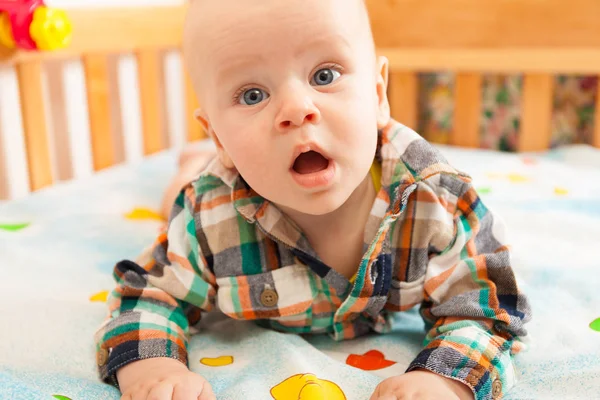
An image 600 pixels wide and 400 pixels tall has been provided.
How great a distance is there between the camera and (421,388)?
0.60m

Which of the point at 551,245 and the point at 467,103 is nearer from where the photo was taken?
the point at 551,245

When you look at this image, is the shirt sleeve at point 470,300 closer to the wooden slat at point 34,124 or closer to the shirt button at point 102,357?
the shirt button at point 102,357

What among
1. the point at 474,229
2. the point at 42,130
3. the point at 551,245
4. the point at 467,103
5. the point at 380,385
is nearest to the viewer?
the point at 380,385

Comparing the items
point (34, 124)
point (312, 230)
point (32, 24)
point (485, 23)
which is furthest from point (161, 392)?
point (485, 23)

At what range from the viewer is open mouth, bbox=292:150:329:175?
0.65 metres

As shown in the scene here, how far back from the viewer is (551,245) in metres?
1.00

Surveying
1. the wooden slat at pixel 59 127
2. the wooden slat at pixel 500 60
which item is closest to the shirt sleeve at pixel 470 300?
the wooden slat at pixel 500 60

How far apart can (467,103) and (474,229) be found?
113 cm

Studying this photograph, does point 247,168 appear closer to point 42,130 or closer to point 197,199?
point 197,199

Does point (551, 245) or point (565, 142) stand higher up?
point (551, 245)

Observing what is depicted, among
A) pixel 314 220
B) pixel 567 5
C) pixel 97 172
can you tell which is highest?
pixel 567 5

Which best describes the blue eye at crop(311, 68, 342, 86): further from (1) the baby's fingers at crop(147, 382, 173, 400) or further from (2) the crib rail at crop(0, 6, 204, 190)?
(2) the crib rail at crop(0, 6, 204, 190)

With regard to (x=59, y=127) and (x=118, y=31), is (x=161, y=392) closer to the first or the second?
(x=118, y=31)

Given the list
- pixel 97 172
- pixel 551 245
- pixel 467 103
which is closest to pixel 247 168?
pixel 551 245
